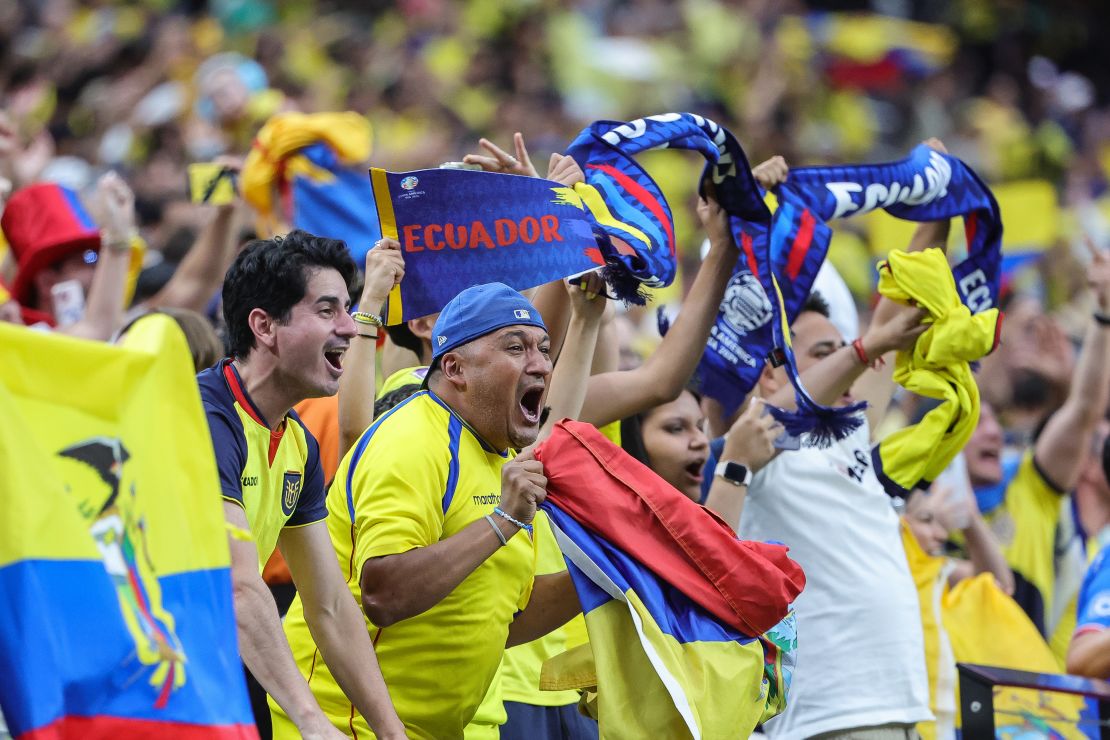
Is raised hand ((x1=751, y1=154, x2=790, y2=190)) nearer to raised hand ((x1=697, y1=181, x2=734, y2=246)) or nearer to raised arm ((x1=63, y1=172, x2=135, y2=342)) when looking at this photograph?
raised hand ((x1=697, y1=181, x2=734, y2=246))

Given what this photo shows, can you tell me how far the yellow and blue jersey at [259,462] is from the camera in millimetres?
3586

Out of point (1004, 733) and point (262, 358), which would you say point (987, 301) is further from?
point (262, 358)

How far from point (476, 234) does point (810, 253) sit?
111cm

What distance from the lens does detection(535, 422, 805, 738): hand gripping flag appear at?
3.76m

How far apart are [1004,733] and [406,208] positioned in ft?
8.85

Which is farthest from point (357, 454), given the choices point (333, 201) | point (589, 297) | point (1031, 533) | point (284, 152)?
point (1031, 533)

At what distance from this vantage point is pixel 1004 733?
17.3 ft

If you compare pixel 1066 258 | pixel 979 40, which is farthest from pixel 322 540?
pixel 979 40

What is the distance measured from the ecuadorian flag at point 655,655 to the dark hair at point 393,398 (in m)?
0.83

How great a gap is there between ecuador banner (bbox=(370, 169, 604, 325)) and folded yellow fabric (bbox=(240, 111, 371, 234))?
2.28m

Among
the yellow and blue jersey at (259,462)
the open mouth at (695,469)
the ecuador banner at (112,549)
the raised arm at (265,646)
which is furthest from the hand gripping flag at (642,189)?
the ecuador banner at (112,549)

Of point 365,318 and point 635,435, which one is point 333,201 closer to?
point 635,435

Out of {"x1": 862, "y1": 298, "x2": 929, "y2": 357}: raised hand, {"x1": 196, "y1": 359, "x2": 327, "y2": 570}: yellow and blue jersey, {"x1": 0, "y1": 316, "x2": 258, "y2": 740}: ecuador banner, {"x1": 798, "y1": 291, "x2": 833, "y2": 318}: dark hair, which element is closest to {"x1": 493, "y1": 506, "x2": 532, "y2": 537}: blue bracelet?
{"x1": 196, "y1": 359, "x2": 327, "y2": 570}: yellow and blue jersey

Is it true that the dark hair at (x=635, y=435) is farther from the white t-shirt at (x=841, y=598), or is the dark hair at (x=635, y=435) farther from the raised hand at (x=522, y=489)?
the raised hand at (x=522, y=489)
